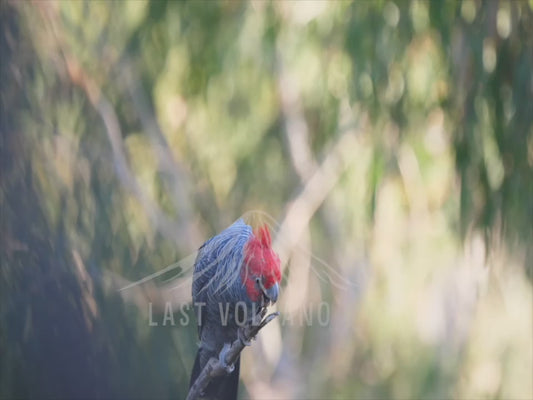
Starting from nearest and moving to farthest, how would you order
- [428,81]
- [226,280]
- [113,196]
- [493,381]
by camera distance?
[226,280], [428,81], [113,196], [493,381]

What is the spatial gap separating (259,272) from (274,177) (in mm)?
1038

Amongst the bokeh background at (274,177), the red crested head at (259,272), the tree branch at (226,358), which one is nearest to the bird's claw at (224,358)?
the tree branch at (226,358)

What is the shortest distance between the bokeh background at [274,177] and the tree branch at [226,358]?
58 centimetres

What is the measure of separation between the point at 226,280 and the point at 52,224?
3.13 ft

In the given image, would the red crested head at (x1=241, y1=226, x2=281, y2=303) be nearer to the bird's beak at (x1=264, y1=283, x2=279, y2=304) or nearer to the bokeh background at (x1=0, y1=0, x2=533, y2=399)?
the bird's beak at (x1=264, y1=283, x2=279, y2=304)

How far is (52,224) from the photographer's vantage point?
186 centimetres

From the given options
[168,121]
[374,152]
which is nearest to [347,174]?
[374,152]

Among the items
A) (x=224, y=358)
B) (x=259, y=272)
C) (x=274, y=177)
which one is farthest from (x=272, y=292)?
(x=274, y=177)

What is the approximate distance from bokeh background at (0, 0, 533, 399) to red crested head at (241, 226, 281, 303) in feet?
2.35

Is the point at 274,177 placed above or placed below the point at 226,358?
above

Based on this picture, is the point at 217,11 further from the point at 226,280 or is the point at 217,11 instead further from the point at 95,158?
the point at 226,280

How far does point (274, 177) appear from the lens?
6.55ft

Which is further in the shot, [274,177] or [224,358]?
[274,177]

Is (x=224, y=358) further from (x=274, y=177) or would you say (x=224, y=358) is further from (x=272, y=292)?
(x=274, y=177)
